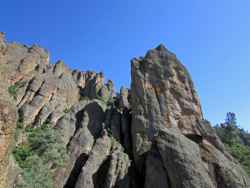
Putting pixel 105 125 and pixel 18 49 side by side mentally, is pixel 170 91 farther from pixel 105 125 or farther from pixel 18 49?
pixel 18 49

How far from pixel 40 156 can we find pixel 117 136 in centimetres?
1039

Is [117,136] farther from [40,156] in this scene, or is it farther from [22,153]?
[22,153]

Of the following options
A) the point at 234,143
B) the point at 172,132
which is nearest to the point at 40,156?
the point at 172,132

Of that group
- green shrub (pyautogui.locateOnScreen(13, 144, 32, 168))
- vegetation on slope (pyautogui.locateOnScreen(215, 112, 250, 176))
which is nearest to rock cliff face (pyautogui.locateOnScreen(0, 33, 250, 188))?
green shrub (pyautogui.locateOnScreen(13, 144, 32, 168))

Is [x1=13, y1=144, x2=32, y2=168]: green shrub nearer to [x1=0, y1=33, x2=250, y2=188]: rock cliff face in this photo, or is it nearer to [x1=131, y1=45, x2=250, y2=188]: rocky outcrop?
[x1=0, y1=33, x2=250, y2=188]: rock cliff face

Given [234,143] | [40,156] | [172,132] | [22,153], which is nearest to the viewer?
[172,132]

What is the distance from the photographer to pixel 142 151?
1085 inches

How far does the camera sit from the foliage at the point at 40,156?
839 inches

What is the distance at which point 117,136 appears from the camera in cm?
3244

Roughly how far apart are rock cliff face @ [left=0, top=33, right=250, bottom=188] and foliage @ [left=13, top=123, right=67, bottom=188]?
9 cm

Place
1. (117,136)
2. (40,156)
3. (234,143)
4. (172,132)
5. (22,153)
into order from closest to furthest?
1. (172,132)
2. (40,156)
3. (22,153)
4. (117,136)
5. (234,143)

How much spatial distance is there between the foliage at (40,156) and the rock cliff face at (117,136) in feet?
0.30

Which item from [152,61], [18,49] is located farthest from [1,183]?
[18,49]

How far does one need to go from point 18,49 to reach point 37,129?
25.2 meters
